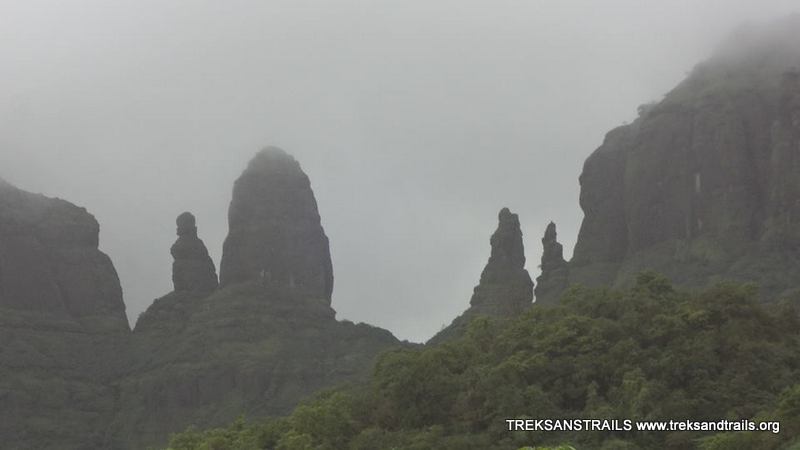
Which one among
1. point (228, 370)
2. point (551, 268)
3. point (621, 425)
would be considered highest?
point (551, 268)

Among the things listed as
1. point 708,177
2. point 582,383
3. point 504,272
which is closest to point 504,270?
point 504,272

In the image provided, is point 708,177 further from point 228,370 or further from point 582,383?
point 582,383

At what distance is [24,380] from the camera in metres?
180

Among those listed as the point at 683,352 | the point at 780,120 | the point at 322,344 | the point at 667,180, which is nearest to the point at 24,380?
the point at 322,344

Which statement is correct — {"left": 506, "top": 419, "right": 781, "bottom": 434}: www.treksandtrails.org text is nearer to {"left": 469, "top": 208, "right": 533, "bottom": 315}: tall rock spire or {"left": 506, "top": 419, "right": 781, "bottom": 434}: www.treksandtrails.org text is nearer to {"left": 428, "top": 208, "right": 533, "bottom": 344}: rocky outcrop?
{"left": 428, "top": 208, "right": 533, "bottom": 344}: rocky outcrop

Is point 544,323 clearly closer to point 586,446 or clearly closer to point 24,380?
point 586,446

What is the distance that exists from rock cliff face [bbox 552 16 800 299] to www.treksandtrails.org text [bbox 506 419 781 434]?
97.6 metres

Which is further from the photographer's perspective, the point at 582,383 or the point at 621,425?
the point at 582,383

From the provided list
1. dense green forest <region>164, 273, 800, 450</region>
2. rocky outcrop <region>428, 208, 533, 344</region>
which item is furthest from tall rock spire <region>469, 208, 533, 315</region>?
dense green forest <region>164, 273, 800, 450</region>

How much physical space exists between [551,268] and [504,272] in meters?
6.85

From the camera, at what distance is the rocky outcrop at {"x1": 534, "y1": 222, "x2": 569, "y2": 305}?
590 ft

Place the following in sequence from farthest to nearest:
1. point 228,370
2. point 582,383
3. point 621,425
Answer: point 228,370 → point 582,383 → point 621,425

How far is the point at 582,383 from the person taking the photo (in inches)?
2940

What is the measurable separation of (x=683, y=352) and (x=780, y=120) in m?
110
